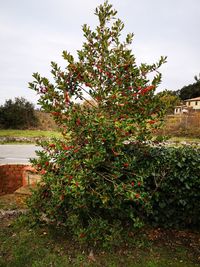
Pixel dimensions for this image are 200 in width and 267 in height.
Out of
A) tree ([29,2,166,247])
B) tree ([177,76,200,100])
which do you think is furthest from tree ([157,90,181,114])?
tree ([177,76,200,100])

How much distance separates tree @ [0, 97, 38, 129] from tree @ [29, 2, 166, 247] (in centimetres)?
1924

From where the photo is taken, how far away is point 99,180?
8.62 ft

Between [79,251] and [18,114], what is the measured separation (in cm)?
1989

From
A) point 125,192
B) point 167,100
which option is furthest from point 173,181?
point 167,100

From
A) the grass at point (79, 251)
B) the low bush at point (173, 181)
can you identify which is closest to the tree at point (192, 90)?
the low bush at point (173, 181)

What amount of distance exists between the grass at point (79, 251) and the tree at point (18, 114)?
61.5ft

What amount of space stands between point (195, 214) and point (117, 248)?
152 cm

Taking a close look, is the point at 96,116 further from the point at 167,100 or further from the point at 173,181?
the point at 173,181

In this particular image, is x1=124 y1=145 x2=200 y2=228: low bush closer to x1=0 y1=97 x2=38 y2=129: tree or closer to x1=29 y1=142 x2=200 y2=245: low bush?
x1=29 y1=142 x2=200 y2=245: low bush

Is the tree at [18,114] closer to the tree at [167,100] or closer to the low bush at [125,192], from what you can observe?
the low bush at [125,192]

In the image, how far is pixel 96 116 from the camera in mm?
2529

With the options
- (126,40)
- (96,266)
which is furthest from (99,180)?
(126,40)

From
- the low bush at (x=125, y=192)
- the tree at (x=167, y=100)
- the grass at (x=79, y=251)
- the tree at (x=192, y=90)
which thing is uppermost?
the tree at (x=192, y=90)

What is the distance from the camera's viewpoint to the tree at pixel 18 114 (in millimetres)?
20031
